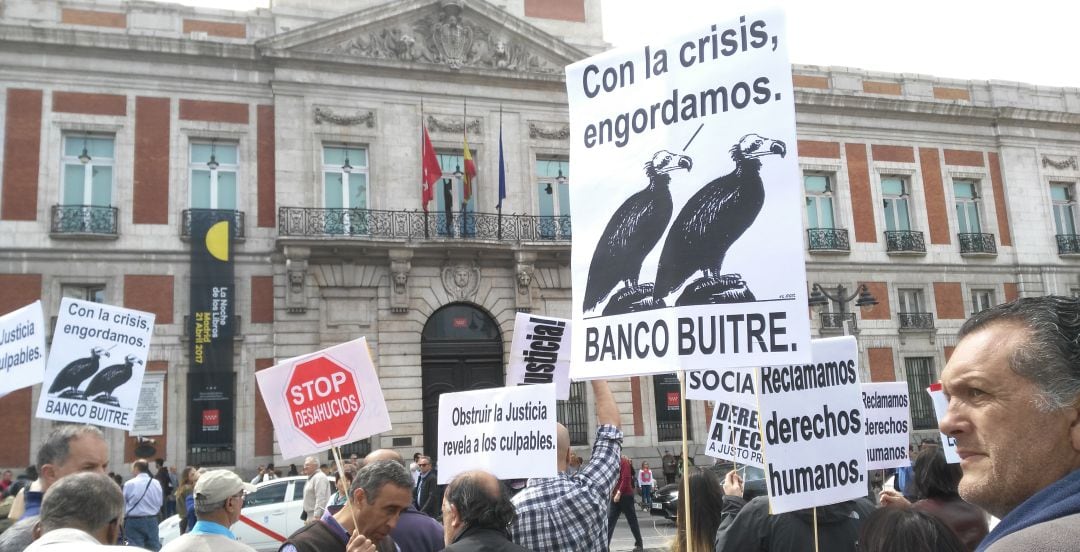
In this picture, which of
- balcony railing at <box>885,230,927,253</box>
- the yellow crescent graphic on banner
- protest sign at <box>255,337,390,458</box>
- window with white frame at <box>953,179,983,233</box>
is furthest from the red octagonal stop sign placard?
window with white frame at <box>953,179,983,233</box>

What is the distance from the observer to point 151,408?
2058 cm

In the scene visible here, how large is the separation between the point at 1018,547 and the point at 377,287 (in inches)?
860

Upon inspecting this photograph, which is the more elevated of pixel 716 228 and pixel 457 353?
pixel 716 228

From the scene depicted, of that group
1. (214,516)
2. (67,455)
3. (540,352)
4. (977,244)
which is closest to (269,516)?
(540,352)

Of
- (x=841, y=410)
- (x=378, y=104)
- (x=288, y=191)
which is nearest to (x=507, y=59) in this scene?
(x=378, y=104)

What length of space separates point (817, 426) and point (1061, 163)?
3142 cm

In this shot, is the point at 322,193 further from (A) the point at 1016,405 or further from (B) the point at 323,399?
(A) the point at 1016,405

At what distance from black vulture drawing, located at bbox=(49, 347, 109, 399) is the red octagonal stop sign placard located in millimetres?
3977

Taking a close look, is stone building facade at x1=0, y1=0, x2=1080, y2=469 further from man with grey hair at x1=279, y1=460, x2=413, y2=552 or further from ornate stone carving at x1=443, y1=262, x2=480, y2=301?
man with grey hair at x1=279, y1=460, x2=413, y2=552

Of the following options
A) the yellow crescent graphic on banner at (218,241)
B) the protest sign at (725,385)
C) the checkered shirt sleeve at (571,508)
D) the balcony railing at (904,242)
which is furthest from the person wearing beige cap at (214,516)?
the balcony railing at (904,242)

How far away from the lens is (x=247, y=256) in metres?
22.2

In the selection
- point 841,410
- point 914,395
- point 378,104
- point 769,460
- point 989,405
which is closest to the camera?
point 989,405

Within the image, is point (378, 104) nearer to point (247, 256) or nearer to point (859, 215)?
point (247, 256)

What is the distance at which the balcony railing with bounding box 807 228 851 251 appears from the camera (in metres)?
27.5
